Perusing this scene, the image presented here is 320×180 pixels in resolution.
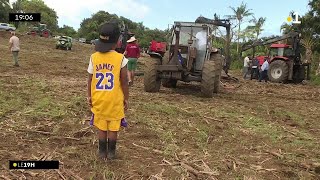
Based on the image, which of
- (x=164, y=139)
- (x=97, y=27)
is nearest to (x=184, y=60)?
(x=164, y=139)

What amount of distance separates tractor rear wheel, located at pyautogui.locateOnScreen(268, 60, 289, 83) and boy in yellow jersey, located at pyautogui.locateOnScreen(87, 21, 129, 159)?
15.7 m

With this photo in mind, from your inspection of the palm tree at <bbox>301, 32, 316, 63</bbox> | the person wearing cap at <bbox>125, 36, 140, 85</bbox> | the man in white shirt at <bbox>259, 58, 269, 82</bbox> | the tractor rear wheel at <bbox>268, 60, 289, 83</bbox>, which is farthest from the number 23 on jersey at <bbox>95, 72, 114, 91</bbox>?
the palm tree at <bbox>301, 32, 316, 63</bbox>

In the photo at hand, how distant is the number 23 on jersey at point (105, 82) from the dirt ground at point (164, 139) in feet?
2.81

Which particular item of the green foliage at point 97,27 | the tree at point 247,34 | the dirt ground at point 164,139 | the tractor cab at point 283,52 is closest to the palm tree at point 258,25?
the tree at point 247,34

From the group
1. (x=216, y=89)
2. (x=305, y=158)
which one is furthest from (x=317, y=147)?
(x=216, y=89)

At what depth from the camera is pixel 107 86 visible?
4551 millimetres

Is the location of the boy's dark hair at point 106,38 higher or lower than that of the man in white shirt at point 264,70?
higher

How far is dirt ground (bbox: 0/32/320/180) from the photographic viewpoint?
Answer: 459 cm

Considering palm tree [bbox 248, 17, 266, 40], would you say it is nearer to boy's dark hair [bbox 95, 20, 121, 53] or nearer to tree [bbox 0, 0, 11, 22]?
tree [bbox 0, 0, 11, 22]

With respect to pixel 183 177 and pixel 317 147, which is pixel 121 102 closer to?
pixel 183 177

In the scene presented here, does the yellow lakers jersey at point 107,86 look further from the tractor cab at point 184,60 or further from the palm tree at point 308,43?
the palm tree at point 308,43

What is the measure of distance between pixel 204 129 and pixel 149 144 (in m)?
1.40

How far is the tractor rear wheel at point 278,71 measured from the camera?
1903cm

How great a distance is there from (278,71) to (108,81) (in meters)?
16.1
